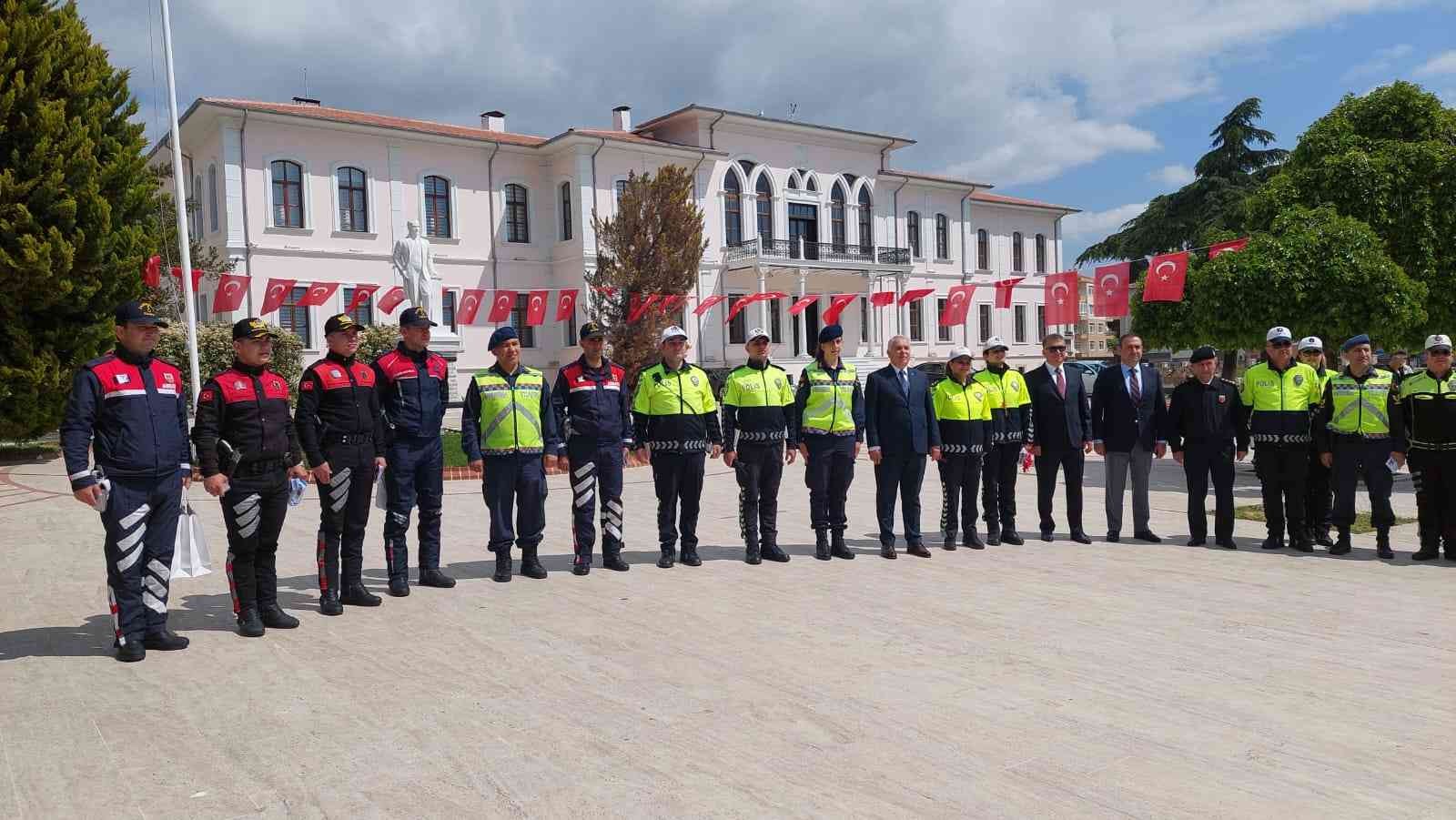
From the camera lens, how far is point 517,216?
37.7m

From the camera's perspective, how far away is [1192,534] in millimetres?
9625

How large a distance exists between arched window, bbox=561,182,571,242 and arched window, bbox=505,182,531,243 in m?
1.17

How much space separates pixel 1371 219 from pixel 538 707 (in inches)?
572

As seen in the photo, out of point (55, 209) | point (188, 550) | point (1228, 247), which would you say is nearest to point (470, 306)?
point (55, 209)

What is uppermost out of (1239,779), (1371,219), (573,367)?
(1371,219)

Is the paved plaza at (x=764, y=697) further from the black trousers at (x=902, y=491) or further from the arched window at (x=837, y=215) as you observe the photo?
the arched window at (x=837, y=215)

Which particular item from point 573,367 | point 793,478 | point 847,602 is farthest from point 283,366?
point 847,602

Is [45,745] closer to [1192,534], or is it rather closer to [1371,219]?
[1192,534]

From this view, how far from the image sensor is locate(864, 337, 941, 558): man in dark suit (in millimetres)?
8789

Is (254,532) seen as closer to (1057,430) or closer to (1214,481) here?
(1057,430)

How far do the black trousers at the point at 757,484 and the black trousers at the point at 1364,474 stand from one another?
4814 mm

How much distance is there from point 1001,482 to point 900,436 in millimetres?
1357

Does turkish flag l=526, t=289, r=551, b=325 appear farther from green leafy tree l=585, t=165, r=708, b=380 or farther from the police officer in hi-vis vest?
the police officer in hi-vis vest

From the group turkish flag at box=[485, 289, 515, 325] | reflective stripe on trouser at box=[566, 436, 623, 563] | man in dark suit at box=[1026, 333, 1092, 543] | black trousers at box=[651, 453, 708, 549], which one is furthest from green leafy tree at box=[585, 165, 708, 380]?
reflective stripe on trouser at box=[566, 436, 623, 563]
